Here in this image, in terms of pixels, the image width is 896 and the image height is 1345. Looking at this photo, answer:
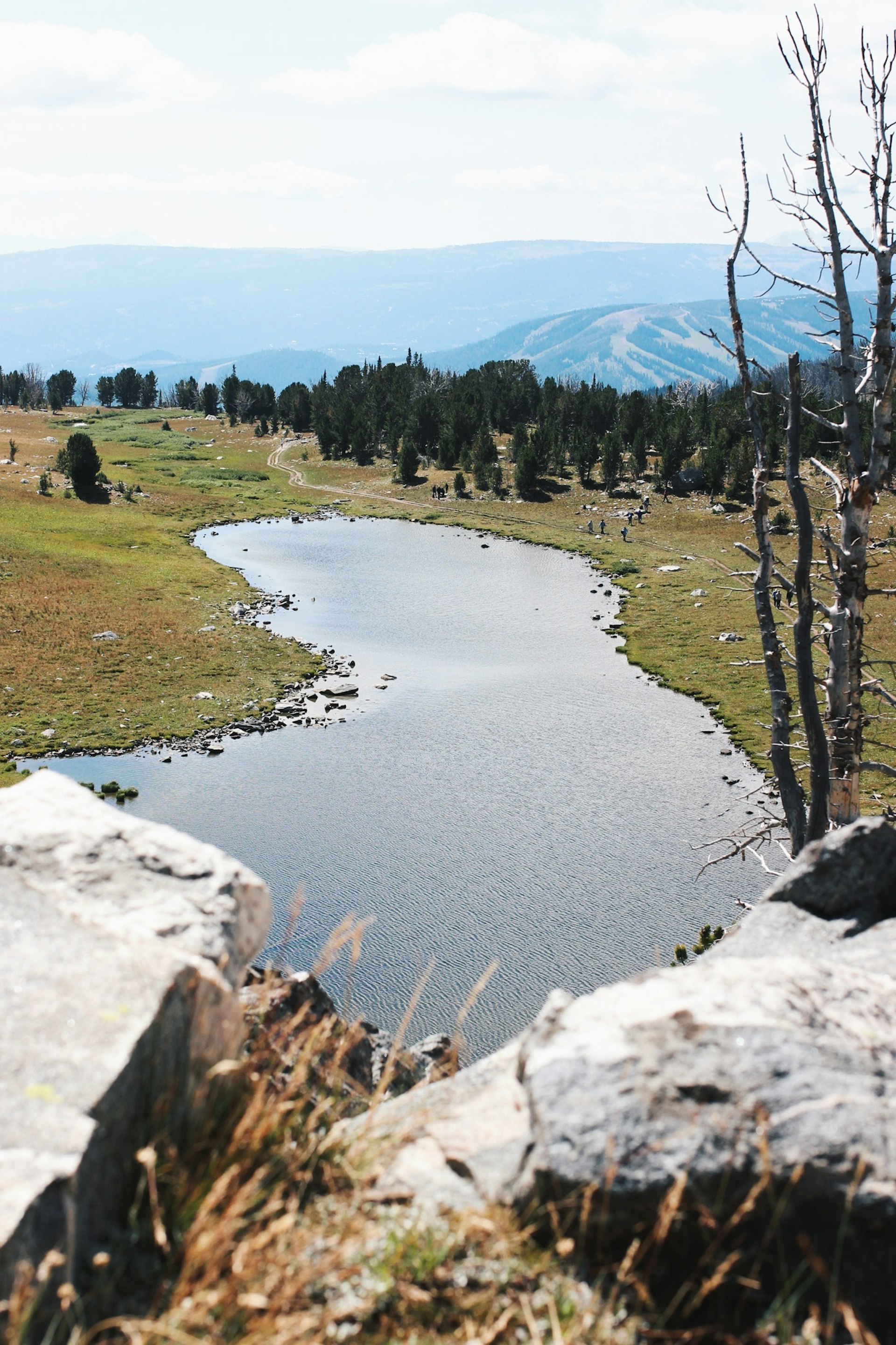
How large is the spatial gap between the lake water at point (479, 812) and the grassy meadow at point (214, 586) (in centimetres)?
250

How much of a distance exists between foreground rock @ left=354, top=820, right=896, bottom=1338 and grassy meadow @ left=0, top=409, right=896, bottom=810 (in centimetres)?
805

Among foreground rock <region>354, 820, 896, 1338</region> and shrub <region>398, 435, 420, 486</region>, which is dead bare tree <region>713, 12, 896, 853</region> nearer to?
foreground rock <region>354, 820, 896, 1338</region>

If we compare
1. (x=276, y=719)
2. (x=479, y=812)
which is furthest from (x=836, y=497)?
(x=276, y=719)

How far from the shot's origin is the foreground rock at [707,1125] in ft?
16.8

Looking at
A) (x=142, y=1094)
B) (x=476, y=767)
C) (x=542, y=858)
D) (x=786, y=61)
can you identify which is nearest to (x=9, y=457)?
(x=476, y=767)

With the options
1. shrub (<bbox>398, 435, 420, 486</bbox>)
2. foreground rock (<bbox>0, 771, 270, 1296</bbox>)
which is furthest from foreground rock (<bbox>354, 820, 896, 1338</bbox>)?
shrub (<bbox>398, 435, 420, 486</bbox>)

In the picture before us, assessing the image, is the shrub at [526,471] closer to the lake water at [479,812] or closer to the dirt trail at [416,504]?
the dirt trail at [416,504]

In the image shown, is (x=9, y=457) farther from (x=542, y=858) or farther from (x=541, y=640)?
(x=542, y=858)

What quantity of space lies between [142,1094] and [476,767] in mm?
30147

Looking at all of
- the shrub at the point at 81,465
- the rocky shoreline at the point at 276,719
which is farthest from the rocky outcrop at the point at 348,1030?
the shrub at the point at 81,465

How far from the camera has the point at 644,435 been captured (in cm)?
10919

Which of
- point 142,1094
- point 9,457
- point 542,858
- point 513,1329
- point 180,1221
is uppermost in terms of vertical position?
point 9,457

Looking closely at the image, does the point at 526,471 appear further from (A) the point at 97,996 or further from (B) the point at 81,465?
(A) the point at 97,996

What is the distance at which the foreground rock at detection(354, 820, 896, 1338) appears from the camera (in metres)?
5.12
